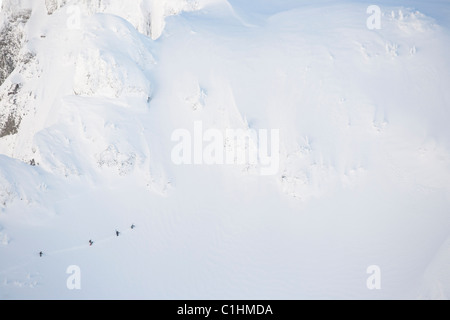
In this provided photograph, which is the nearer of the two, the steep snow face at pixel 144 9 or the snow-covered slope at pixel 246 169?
the snow-covered slope at pixel 246 169

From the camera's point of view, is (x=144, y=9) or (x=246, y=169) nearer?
(x=246, y=169)

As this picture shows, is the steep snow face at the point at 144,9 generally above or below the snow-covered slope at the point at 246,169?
above

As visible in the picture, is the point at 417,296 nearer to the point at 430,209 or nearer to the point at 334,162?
the point at 430,209

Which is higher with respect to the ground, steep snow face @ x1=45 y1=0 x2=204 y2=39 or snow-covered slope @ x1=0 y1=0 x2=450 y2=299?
steep snow face @ x1=45 y1=0 x2=204 y2=39

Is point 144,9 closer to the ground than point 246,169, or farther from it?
farther from it

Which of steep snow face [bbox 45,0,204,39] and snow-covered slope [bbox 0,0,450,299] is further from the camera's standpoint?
steep snow face [bbox 45,0,204,39]
